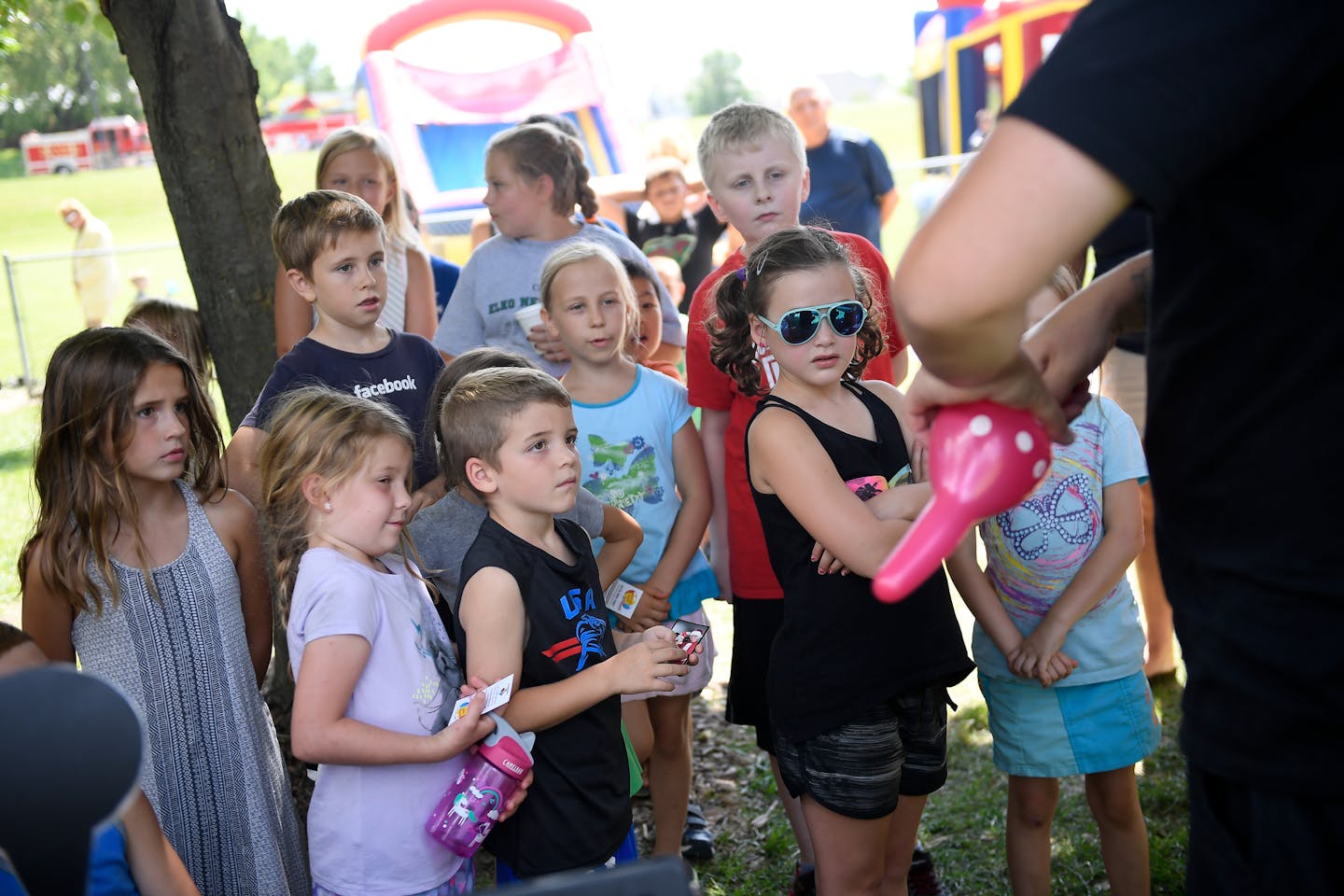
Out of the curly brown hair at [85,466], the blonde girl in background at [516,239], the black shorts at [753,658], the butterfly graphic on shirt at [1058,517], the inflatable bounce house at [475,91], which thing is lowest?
the black shorts at [753,658]

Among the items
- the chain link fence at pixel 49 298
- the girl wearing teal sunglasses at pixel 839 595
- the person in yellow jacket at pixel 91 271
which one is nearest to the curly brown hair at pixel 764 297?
the girl wearing teal sunglasses at pixel 839 595

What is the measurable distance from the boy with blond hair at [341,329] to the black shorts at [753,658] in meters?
0.91

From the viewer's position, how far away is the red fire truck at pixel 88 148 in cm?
4772

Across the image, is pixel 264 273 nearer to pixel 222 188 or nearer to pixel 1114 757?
pixel 222 188

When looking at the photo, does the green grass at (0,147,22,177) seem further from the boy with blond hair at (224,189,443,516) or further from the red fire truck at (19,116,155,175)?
the boy with blond hair at (224,189,443,516)

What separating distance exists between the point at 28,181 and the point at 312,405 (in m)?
42.3

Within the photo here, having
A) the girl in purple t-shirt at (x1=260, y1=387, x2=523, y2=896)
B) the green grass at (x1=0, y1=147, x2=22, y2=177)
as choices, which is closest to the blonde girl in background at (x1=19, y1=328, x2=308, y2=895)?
the girl in purple t-shirt at (x1=260, y1=387, x2=523, y2=896)

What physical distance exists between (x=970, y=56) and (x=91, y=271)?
1186 centimetres

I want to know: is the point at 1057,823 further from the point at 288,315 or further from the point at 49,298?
the point at 49,298

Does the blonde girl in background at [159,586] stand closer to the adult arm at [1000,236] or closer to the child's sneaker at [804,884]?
the child's sneaker at [804,884]

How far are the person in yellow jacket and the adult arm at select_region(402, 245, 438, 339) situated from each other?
10126mm

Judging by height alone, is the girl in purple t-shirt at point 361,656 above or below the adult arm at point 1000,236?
below

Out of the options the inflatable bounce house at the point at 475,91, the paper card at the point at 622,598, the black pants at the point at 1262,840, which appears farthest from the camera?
the inflatable bounce house at the point at 475,91

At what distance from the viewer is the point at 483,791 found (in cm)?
222
